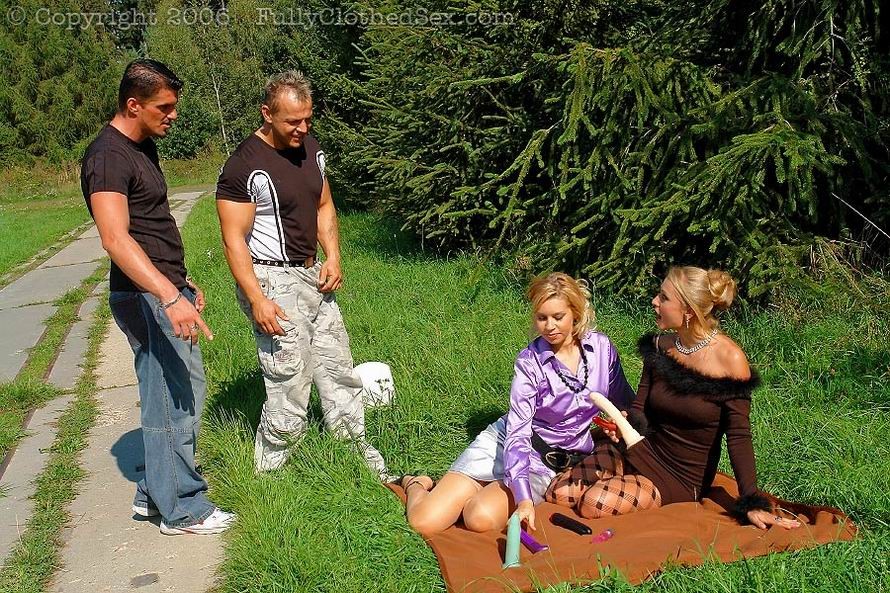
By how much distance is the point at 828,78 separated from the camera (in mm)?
5922

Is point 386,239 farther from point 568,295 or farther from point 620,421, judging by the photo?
point 620,421

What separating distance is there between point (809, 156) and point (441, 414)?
2722mm

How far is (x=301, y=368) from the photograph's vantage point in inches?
159

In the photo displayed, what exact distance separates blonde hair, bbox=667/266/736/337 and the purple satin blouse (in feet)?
1.75

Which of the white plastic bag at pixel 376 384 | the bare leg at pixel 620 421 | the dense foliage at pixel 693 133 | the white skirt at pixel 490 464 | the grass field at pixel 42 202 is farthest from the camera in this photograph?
the grass field at pixel 42 202

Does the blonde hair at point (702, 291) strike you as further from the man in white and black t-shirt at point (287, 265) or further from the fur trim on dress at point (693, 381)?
the man in white and black t-shirt at point (287, 265)

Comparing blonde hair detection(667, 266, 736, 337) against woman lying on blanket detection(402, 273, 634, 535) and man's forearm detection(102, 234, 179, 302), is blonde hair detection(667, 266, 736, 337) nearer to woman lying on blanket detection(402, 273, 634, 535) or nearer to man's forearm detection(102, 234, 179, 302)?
woman lying on blanket detection(402, 273, 634, 535)

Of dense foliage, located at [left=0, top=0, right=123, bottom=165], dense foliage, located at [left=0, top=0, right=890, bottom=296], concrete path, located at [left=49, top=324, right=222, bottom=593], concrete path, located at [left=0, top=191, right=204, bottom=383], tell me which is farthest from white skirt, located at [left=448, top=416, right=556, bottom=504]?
dense foliage, located at [left=0, top=0, right=123, bottom=165]

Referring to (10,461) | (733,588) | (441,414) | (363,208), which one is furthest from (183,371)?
(363,208)

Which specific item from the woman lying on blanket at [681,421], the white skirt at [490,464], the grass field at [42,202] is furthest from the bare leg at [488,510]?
the grass field at [42,202]

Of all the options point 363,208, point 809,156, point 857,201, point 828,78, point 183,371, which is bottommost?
point 363,208

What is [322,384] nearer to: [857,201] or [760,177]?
[760,177]

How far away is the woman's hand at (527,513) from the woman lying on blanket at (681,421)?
326 millimetres

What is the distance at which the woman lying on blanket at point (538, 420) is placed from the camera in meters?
3.67
